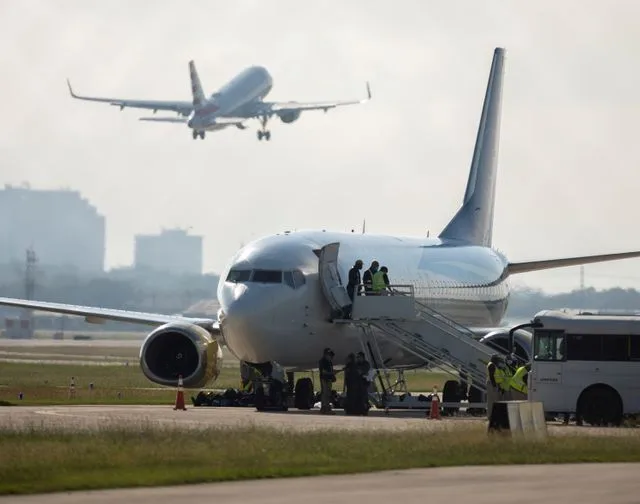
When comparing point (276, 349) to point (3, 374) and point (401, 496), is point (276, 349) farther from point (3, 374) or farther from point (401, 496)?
point (3, 374)

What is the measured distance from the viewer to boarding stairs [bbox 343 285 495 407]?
4544 centimetres

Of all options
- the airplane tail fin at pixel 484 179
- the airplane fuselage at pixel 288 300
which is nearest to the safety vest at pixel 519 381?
the airplane fuselage at pixel 288 300

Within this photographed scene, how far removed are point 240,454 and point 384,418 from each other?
1389 centimetres

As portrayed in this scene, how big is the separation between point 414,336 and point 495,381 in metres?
6.94

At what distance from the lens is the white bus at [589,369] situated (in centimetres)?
3941

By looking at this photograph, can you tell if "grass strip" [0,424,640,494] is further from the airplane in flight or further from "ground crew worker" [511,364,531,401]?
the airplane in flight

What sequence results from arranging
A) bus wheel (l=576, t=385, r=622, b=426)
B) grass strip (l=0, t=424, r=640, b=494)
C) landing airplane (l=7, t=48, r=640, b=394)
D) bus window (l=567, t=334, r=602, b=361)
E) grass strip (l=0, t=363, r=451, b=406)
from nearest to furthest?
grass strip (l=0, t=424, r=640, b=494) < bus wheel (l=576, t=385, r=622, b=426) < bus window (l=567, t=334, r=602, b=361) < landing airplane (l=7, t=48, r=640, b=394) < grass strip (l=0, t=363, r=451, b=406)

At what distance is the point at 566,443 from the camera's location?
30734mm

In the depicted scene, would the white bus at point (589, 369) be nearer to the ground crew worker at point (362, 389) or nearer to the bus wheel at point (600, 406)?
the bus wheel at point (600, 406)

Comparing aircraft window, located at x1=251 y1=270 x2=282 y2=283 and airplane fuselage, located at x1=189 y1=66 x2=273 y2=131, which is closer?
aircraft window, located at x1=251 y1=270 x2=282 y2=283

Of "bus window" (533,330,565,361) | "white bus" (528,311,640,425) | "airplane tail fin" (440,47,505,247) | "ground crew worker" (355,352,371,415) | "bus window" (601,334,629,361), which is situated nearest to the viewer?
"white bus" (528,311,640,425)

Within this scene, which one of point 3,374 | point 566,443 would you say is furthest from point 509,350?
point 3,374

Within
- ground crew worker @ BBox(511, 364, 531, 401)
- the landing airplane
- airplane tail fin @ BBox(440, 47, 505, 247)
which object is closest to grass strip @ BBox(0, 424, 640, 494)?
ground crew worker @ BBox(511, 364, 531, 401)

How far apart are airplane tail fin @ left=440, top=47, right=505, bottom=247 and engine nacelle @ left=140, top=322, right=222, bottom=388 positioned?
15.5 metres
